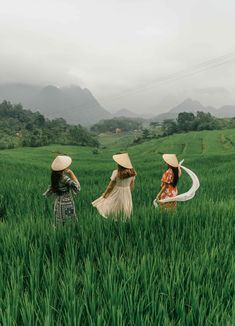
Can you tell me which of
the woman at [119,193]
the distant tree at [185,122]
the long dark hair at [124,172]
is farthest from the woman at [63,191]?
the distant tree at [185,122]

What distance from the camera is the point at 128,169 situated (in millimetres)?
5176

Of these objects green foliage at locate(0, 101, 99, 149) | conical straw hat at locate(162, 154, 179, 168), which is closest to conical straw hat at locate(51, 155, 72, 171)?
conical straw hat at locate(162, 154, 179, 168)

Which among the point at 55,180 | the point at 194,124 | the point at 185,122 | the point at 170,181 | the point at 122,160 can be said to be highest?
the point at 122,160

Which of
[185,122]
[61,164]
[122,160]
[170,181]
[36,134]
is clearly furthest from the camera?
[185,122]

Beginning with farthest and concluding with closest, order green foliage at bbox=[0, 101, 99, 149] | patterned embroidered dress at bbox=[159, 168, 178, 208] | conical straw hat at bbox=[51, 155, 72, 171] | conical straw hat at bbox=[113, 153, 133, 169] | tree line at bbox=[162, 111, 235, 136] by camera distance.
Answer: tree line at bbox=[162, 111, 235, 136], green foliage at bbox=[0, 101, 99, 149], patterned embroidered dress at bbox=[159, 168, 178, 208], conical straw hat at bbox=[113, 153, 133, 169], conical straw hat at bbox=[51, 155, 72, 171]

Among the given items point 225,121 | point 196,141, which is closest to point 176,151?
point 196,141

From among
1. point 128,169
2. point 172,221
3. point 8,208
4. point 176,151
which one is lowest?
point 176,151

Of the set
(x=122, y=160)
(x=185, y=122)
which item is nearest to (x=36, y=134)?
(x=185, y=122)

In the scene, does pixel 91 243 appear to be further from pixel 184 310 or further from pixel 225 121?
pixel 225 121

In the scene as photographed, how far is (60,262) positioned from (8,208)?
3.67 meters

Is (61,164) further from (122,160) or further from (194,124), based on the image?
(194,124)

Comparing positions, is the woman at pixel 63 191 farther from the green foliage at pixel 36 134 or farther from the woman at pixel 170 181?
the green foliage at pixel 36 134

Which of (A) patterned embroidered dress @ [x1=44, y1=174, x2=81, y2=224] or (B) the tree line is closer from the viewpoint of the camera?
(A) patterned embroidered dress @ [x1=44, y1=174, x2=81, y2=224]

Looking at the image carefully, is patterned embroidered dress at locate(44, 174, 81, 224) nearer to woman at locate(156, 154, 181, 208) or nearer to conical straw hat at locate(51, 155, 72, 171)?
conical straw hat at locate(51, 155, 72, 171)
